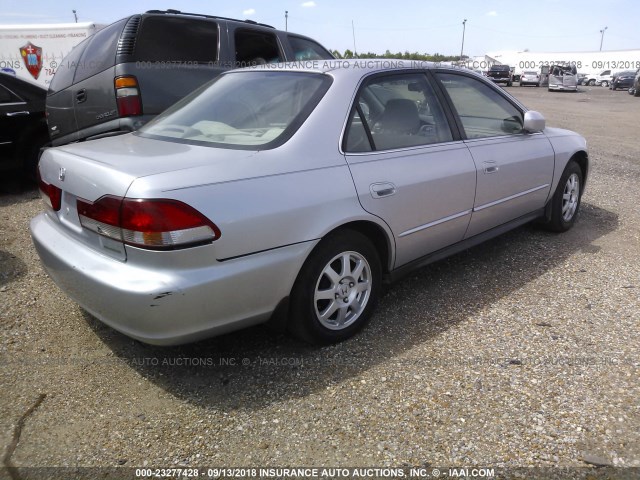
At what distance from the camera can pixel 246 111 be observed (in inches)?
116

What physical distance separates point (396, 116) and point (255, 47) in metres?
3.32

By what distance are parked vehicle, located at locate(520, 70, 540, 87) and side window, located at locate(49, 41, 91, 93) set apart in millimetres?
42901

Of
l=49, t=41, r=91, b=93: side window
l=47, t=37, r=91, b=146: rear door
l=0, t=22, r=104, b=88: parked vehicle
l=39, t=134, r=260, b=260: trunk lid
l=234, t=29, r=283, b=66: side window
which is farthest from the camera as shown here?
l=0, t=22, r=104, b=88: parked vehicle

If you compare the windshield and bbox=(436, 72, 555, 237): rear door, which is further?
bbox=(436, 72, 555, 237): rear door

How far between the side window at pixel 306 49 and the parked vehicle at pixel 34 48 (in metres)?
7.24

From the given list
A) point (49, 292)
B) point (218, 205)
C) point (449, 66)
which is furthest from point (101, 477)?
point (449, 66)

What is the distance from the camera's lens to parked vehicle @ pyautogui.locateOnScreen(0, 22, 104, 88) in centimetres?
1130

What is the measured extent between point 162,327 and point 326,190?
1.03m

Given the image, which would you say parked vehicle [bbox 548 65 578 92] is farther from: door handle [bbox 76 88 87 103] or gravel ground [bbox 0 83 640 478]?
door handle [bbox 76 88 87 103]

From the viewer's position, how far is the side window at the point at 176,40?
4926 mm

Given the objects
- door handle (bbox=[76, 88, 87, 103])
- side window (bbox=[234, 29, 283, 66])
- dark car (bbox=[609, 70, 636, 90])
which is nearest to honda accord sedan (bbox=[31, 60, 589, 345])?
door handle (bbox=[76, 88, 87, 103])

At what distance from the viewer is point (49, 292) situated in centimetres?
354

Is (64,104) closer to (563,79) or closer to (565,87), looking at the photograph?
(563,79)

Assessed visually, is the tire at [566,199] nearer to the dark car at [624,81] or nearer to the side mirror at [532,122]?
the side mirror at [532,122]
